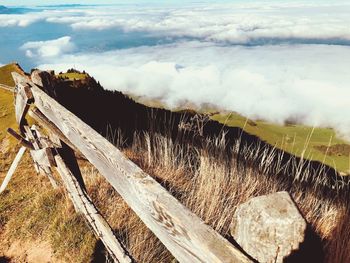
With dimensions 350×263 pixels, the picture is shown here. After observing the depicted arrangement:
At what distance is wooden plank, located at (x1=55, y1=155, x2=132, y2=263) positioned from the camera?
10.4 ft

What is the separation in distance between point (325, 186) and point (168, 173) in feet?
7.19

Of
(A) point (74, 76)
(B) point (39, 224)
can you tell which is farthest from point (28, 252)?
(A) point (74, 76)

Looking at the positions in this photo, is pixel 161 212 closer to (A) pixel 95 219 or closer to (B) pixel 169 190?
(A) pixel 95 219

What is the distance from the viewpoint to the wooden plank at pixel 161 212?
144 centimetres

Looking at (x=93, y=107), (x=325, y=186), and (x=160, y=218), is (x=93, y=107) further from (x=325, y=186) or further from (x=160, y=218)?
(x=160, y=218)

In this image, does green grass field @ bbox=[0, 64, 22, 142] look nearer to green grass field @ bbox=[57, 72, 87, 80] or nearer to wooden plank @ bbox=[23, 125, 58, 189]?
green grass field @ bbox=[57, 72, 87, 80]

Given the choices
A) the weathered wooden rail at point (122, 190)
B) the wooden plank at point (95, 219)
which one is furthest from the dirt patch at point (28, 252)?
the wooden plank at point (95, 219)

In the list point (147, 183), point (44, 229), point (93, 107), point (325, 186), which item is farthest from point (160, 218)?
point (93, 107)

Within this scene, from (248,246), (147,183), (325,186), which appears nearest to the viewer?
(248,246)

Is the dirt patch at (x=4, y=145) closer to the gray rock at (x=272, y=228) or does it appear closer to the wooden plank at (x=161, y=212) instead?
the wooden plank at (x=161, y=212)

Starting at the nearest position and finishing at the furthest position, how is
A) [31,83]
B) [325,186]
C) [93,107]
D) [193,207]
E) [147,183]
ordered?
[147,183] < [193,207] < [31,83] < [325,186] < [93,107]

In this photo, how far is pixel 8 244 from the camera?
4.57 meters

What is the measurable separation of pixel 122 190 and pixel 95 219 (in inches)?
54.6

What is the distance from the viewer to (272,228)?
1.46m
